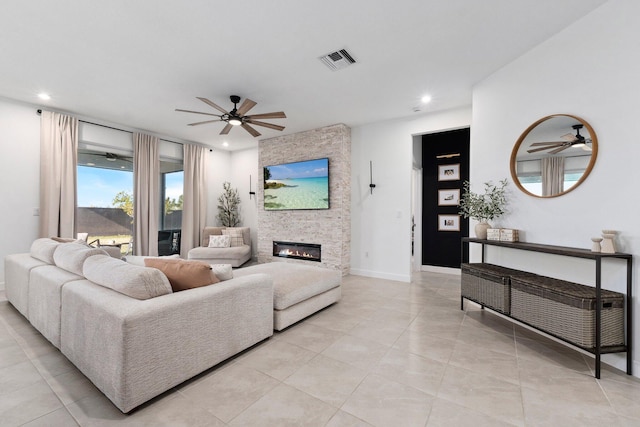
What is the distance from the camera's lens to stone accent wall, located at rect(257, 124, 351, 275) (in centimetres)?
504

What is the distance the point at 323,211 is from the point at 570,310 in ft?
12.3

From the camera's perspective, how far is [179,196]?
6.20m

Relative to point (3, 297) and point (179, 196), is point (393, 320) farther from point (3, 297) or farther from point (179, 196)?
point (179, 196)

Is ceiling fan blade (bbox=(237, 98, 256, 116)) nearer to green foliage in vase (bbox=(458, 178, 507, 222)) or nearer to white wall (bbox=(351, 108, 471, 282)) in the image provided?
white wall (bbox=(351, 108, 471, 282))

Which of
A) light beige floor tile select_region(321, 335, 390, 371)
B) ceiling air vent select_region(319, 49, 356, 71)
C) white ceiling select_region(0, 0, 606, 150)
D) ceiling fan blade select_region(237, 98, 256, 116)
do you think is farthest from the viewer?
ceiling fan blade select_region(237, 98, 256, 116)

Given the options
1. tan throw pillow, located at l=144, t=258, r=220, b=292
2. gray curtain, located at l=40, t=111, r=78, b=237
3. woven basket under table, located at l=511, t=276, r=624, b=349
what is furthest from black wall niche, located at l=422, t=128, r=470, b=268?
gray curtain, located at l=40, t=111, r=78, b=237

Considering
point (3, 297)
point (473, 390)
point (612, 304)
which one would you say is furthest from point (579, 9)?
point (3, 297)

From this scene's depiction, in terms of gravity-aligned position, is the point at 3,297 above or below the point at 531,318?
below

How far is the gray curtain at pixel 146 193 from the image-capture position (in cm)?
525

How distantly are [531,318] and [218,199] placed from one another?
6.39 metres

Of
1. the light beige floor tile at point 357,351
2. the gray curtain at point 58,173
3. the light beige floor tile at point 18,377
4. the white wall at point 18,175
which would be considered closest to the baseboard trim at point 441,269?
the light beige floor tile at point 357,351

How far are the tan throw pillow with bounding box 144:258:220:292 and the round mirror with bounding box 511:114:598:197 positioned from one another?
310 centimetres

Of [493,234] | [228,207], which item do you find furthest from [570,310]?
[228,207]

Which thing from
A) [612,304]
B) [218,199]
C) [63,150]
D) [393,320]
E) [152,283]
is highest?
[63,150]
